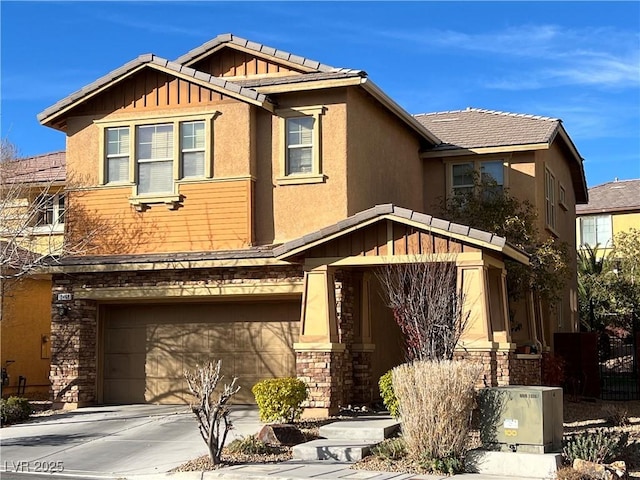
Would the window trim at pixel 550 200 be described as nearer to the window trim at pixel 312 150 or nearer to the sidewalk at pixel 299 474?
the window trim at pixel 312 150

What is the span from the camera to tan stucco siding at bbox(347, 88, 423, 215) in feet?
64.7

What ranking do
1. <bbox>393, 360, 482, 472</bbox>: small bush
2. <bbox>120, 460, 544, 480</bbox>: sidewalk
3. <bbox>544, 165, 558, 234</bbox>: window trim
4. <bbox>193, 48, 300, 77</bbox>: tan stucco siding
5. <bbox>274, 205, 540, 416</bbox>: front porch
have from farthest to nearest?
<bbox>544, 165, 558, 234</bbox>: window trim < <bbox>193, 48, 300, 77</bbox>: tan stucco siding < <bbox>274, 205, 540, 416</bbox>: front porch < <bbox>393, 360, 482, 472</bbox>: small bush < <bbox>120, 460, 544, 480</bbox>: sidewalk

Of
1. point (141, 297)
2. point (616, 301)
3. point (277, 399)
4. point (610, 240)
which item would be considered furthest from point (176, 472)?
point (610, 240)

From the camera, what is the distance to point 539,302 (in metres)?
22.2

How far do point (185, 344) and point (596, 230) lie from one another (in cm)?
2752

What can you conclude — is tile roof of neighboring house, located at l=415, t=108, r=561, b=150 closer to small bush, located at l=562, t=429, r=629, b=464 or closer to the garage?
the garage

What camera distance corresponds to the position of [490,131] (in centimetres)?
2472

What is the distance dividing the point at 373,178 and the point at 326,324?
16.3 feet

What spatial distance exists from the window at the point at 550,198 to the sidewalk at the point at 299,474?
13.9 metres

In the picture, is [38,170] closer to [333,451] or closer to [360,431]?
[360,431]

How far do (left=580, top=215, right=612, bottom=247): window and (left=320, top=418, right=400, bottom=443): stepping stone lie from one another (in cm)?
2887

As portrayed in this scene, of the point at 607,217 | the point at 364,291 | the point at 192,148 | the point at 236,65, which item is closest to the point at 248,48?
the point at 236,65

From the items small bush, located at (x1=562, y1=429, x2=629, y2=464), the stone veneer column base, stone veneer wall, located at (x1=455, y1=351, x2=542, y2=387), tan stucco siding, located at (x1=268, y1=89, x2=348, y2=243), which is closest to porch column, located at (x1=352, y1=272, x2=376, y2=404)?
the stone veneer column base

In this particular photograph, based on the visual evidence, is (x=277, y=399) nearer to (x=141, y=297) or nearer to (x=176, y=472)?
(x=176, y=472)
